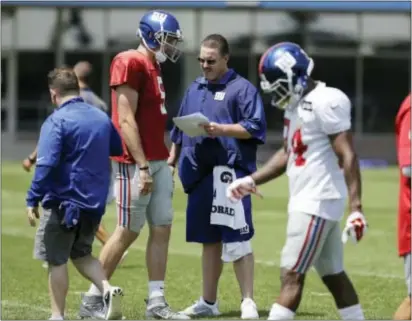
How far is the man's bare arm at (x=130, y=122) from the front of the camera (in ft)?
31.9

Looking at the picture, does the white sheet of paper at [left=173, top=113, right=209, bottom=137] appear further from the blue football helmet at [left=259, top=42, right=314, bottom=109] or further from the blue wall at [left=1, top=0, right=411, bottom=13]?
the blue wall at [left=1, top=0, right=411, bottom=13]

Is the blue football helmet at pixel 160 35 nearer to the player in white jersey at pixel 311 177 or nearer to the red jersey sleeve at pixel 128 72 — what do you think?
the red jersey sleeve at pixel 128 72

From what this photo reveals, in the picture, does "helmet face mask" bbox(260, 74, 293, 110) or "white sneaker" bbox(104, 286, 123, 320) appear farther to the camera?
"white sneaker" bbox(104, 286, 123, 320)

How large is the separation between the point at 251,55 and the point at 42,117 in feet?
19.9

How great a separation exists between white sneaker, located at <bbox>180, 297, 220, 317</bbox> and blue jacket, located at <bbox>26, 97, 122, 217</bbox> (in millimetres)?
1298

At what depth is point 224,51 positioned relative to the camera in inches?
398

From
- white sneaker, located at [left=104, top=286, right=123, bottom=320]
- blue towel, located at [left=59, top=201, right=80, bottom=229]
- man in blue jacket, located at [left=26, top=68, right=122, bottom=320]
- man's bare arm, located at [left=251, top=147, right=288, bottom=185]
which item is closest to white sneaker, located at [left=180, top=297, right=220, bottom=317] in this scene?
white sneaker, located at [left=104, top=286, right=123, bottom=320]

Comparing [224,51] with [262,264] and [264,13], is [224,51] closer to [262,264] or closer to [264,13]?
[262,264]

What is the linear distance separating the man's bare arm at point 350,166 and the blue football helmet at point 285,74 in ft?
1.25

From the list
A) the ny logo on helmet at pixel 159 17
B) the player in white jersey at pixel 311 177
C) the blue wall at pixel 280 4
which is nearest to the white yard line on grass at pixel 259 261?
the ny logo on helmet at pixel 159 17

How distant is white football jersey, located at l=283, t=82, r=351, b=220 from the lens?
26.3 ft

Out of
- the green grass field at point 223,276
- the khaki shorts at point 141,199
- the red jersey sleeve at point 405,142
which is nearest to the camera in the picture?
the red jersey sleeve at point 405,142

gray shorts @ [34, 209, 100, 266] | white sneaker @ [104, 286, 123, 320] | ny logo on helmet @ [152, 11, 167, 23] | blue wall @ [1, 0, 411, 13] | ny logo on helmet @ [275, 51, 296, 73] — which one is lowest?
white sneaker @ [104, 286, 123, 320]

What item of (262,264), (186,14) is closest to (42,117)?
(186,14)
